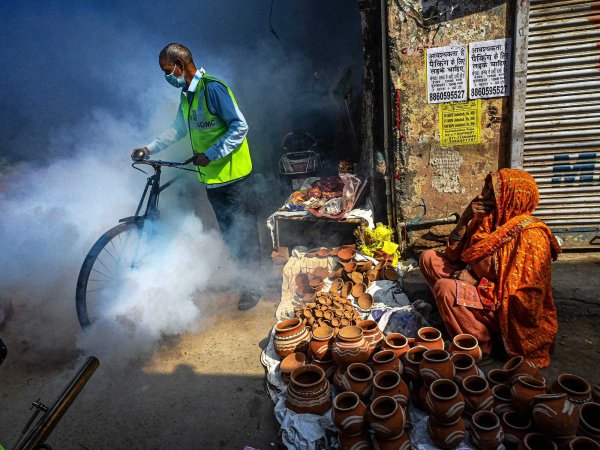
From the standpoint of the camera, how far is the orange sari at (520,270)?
329 cm

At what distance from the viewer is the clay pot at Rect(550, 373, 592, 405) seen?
2482 millimetres

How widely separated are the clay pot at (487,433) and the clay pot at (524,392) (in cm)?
21

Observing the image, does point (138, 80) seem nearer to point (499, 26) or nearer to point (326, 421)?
point (499, 26)

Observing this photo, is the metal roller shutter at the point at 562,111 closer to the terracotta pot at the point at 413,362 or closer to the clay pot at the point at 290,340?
the terracotta pot at the point at 413,362

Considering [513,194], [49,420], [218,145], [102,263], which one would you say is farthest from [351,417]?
[102,263]

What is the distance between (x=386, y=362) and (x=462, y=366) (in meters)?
0.56

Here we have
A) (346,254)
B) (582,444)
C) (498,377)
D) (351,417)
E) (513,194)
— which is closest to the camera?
(582,444)

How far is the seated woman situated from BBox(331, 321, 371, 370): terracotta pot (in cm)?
89

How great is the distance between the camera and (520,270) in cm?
332

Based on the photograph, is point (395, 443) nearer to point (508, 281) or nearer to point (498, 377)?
point (498, 377)

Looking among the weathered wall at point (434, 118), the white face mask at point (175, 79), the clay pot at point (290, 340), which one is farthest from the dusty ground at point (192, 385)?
the white face mask at point (175, 79)

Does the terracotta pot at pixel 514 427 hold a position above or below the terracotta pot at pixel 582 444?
below

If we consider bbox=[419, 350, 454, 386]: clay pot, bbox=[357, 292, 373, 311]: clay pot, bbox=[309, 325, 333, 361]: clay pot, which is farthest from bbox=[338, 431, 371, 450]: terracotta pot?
bbox=[357, 292, 373, 311]: clay pot

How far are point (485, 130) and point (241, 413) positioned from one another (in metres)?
Answer: 3.98
